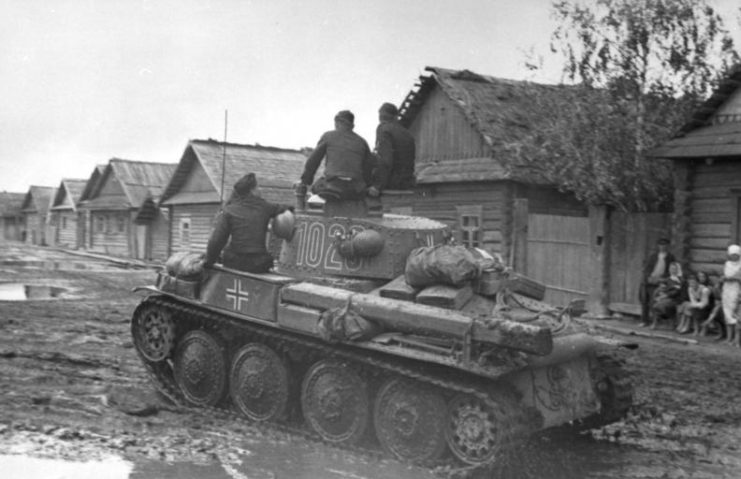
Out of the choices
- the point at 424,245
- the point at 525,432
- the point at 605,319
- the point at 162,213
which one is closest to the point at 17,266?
the point at 162,213

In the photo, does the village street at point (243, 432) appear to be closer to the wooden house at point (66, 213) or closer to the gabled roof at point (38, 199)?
the wooden house at point (66, 213)

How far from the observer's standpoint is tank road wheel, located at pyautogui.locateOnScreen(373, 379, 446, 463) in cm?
705

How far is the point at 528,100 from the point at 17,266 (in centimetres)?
1899

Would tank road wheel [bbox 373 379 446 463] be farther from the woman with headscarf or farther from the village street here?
the woman with headscarf

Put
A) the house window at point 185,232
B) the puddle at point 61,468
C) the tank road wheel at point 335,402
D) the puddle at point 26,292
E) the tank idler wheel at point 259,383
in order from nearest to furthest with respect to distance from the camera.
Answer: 1. the puddle at point 61,468
2. the tank road wheel at point 335,402
3. the tank idler wheel at point 259,383
4. the puddle at point 26,292
5. the house window at point 185,232

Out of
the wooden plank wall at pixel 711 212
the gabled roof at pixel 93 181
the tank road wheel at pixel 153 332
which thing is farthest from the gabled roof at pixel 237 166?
the tank road wheel at pixel 153 332

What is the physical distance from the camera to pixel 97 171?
49656mm

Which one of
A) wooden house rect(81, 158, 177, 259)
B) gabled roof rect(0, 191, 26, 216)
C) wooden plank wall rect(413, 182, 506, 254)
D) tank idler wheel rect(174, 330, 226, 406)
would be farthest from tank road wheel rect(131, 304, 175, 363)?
gabled roof rect(0, 191, 26, 216)

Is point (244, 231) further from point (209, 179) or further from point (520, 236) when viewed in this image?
point (209, 179)

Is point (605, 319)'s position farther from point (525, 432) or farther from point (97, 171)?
point (97, 171)

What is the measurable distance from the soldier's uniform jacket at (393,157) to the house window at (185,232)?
29.6m

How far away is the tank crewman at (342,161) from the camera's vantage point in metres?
8.76

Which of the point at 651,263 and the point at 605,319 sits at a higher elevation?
the point at 651,263

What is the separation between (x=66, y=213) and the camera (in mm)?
58719
